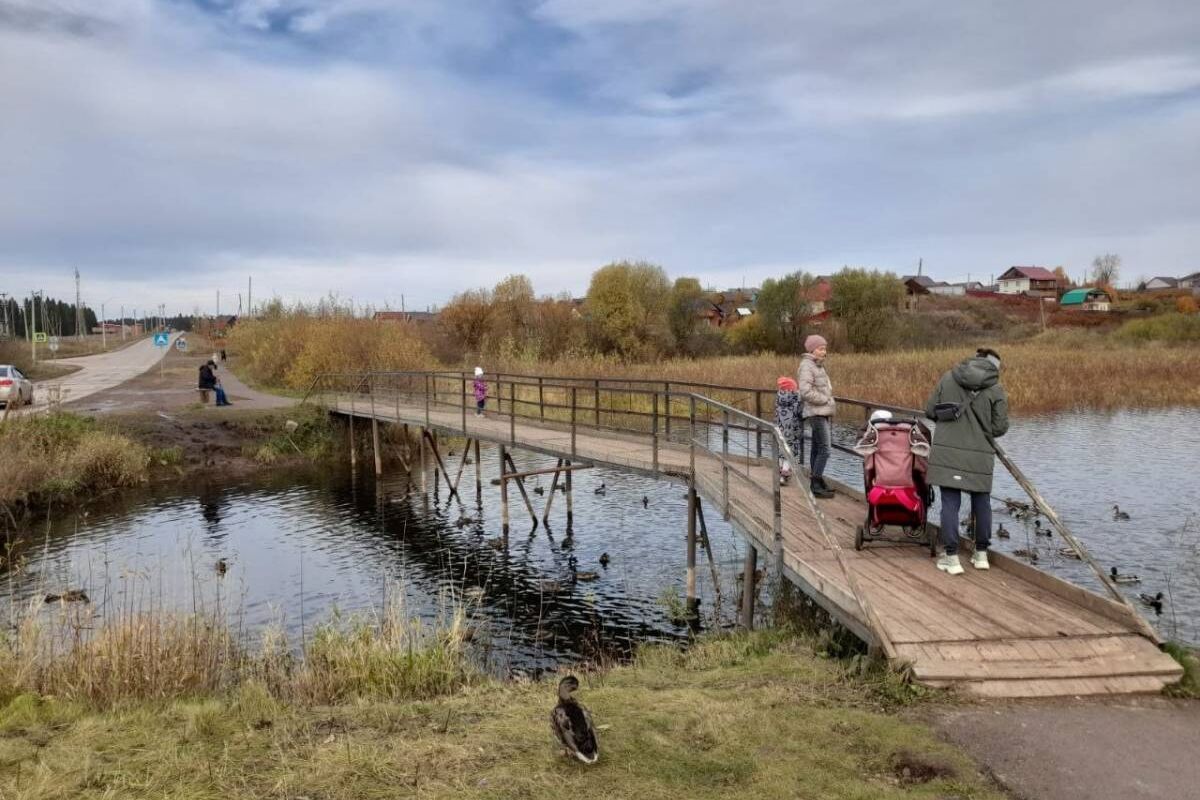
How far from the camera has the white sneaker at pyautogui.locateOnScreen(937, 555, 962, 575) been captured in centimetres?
695

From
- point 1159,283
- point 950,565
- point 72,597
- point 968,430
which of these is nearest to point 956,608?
point 950,565

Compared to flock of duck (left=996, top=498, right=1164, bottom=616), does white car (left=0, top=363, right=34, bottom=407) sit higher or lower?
higher

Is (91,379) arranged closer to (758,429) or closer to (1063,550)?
(758,429)

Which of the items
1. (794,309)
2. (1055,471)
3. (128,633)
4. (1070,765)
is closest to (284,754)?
(128,633)

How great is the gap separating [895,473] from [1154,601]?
18.1ft

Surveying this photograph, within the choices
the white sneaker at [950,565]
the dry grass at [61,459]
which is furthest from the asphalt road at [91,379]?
the white sneaker at [950,565]

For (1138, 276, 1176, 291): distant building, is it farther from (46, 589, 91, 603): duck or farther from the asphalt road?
(46, 589, 91, 603): duck

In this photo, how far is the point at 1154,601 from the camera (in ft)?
33.5

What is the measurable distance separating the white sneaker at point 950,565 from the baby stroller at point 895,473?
482 mm

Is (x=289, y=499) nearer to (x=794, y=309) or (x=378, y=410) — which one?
(x=378, y=410)

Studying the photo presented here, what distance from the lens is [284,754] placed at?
5.08 meters

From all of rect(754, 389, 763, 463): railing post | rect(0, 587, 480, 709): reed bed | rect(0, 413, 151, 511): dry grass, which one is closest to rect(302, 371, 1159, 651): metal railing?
rect(754, 389, 763, 463): railing post

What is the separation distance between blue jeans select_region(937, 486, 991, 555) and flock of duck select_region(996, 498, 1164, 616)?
2.40 metres

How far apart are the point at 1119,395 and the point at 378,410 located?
90.7 ft
